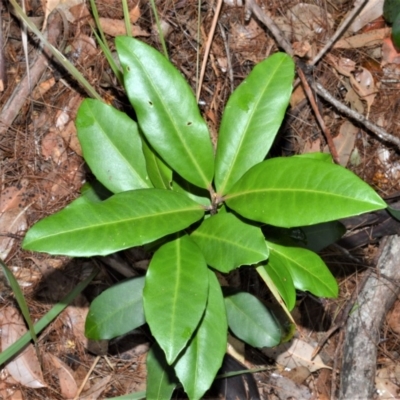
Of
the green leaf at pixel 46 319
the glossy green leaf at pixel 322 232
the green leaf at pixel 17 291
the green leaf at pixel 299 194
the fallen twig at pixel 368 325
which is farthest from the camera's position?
the fallen twig at pixel 368 325

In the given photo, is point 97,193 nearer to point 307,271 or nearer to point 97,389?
point 307,271

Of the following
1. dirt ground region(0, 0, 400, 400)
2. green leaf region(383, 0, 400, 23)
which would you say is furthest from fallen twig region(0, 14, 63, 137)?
green leaf region(383, 0, 400, 23)

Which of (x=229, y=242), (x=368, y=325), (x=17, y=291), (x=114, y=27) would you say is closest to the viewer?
(x=229, y=242)

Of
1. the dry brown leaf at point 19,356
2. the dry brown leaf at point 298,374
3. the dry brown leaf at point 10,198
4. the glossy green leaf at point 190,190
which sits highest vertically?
the glossy green leaf at point 190,190

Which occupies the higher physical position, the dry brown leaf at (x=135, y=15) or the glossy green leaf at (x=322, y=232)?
the dry brown leaf at (x=135, y=15)

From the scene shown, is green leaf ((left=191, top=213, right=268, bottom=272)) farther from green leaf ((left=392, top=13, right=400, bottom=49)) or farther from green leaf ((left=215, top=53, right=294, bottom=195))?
green leaf ((left=392, top=13, right=400, bottom=49))

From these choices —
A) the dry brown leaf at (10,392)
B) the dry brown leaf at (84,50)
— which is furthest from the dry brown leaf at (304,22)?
the dry brown leaf at (10,392)

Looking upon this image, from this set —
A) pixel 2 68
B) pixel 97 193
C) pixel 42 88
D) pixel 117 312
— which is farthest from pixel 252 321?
pixel 2 68

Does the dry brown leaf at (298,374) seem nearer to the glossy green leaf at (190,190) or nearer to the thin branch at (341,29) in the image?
the glossy green leaf at (190,190)
